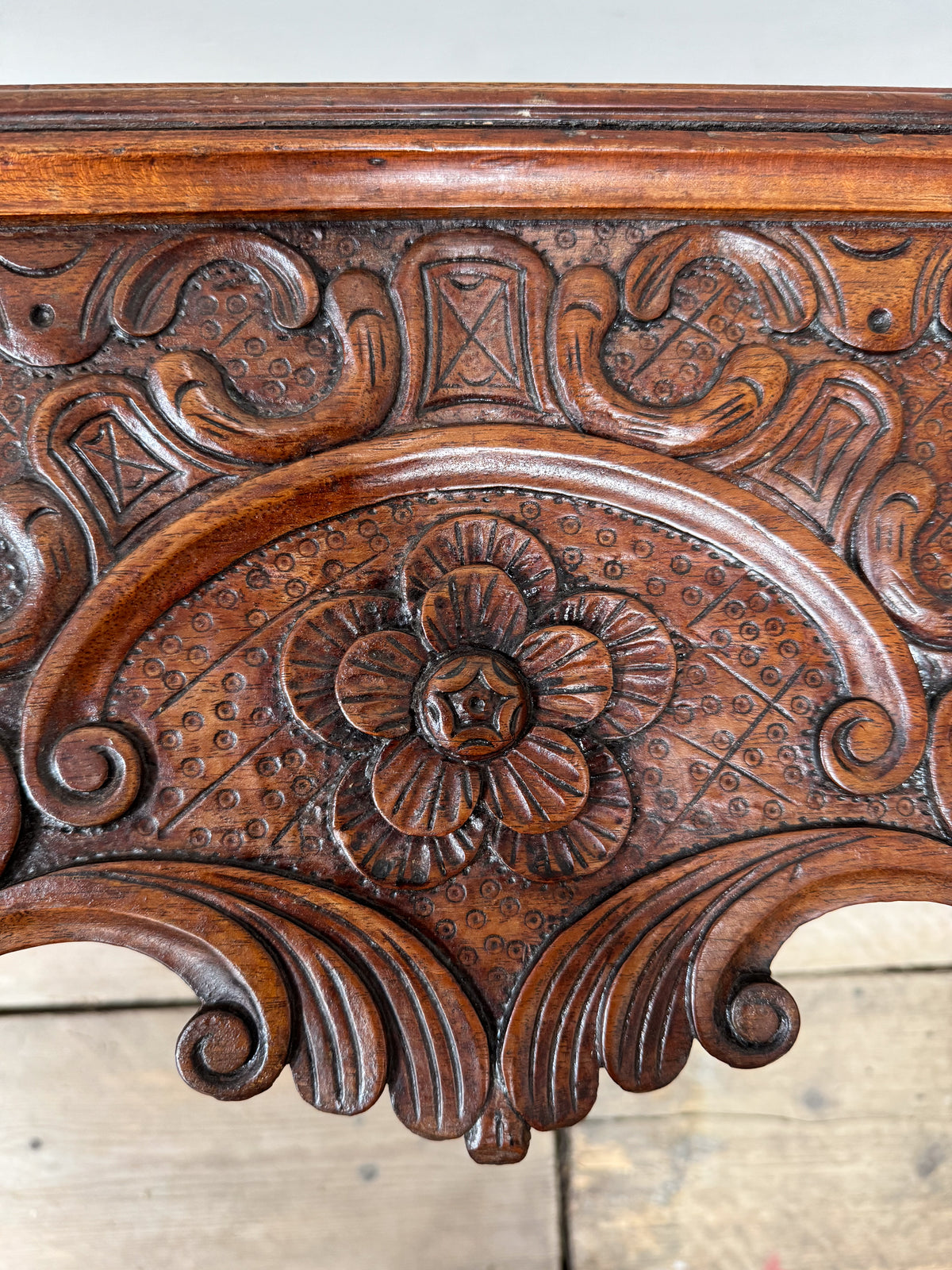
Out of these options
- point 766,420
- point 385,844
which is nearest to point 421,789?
point 385,844

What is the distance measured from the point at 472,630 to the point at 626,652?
8 centimetres

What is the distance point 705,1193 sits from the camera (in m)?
0.73

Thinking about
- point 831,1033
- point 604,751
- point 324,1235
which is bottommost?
point 324,1235

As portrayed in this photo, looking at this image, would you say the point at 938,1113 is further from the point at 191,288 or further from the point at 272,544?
the point at 191,288

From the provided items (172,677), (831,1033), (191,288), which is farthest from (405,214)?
(831,1033)

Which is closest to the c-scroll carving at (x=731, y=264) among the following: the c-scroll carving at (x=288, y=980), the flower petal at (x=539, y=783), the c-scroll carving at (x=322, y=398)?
the c-scroll carving at (x=322, y=398)

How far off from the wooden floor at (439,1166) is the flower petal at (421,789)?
1.11 feet

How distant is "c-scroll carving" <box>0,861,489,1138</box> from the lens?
0.47 metres

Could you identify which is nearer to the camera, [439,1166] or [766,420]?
[766,420]

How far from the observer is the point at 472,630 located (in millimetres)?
506

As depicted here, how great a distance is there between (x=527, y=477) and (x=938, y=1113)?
0.62m

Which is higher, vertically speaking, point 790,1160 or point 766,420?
point 766,420

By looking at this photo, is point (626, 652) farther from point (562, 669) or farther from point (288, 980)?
point (288, 980)

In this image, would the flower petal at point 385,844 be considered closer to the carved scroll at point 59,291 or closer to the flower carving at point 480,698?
the flower carving at point 480,698
